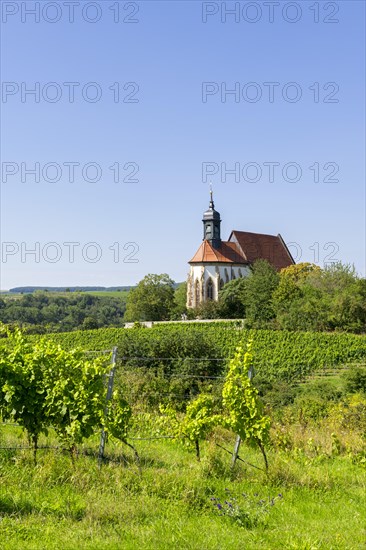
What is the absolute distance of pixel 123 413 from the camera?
22.7 feet

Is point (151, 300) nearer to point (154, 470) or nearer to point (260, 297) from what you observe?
point (260, 297)

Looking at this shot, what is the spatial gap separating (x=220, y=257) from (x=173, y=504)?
6658 centimetres

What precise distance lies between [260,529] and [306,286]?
49.1m

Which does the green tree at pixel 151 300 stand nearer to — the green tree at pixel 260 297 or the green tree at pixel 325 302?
the green tree at pixel 260 297

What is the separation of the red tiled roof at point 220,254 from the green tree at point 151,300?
6411 mm

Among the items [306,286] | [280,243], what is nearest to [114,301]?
[280,243]

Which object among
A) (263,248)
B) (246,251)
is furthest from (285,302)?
(263,248)

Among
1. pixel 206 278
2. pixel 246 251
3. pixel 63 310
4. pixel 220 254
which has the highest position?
pixel 246 251

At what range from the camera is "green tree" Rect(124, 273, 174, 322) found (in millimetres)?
71062

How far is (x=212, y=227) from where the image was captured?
246 feet

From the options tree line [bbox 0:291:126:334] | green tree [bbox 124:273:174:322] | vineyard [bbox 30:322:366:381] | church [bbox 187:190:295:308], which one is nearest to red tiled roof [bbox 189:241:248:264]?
church [bbox 187:190:295:308]

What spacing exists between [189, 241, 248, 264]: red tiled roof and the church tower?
960mm

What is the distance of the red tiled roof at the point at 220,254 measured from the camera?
7162 cm

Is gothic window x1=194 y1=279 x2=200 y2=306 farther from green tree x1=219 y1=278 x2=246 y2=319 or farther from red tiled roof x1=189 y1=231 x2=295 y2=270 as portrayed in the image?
green tree x1=219 y1=278 x2=246 y2=319
